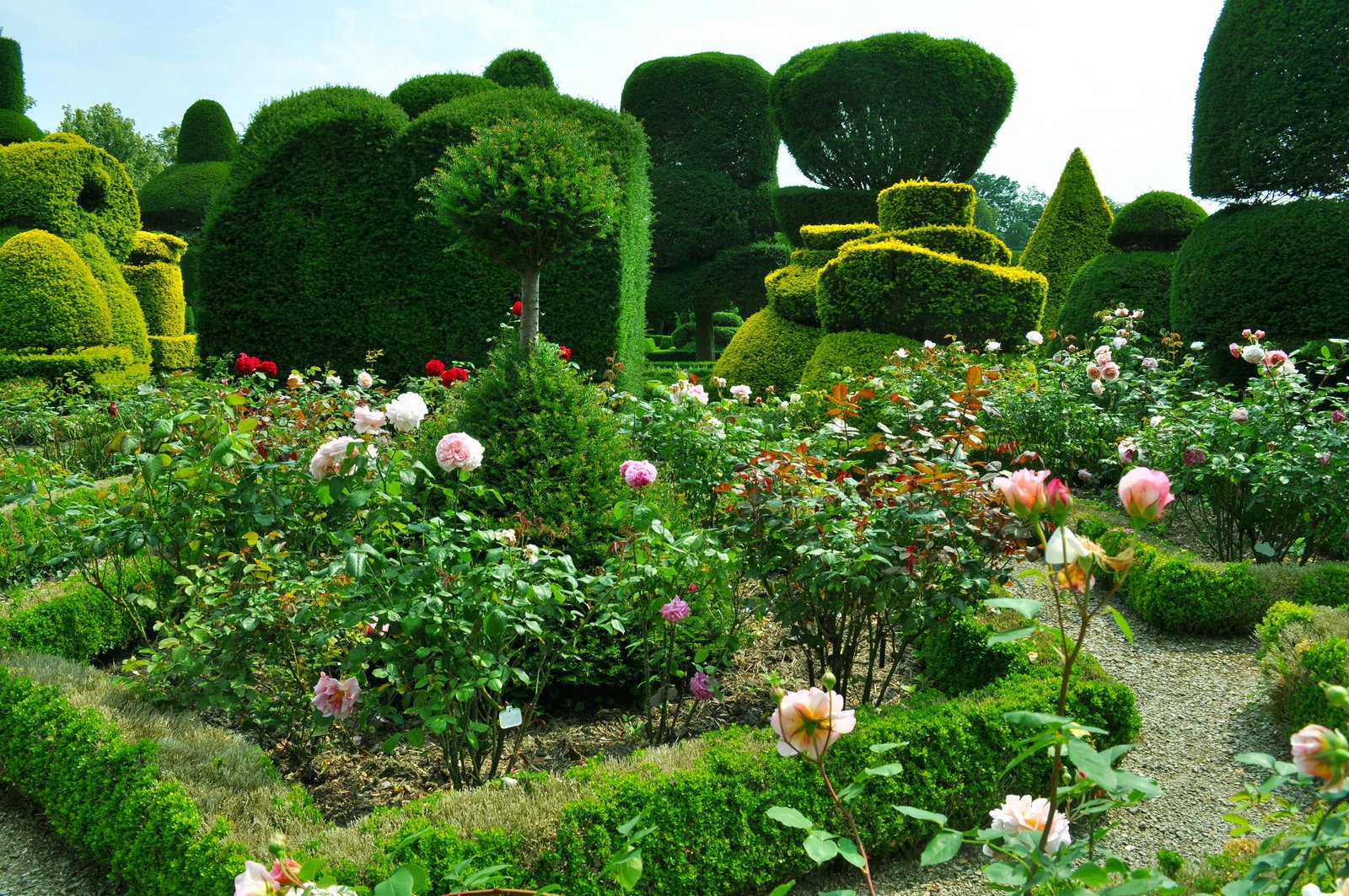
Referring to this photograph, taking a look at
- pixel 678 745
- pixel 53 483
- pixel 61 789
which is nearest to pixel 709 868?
pixel 678 745

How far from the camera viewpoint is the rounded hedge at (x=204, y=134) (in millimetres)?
24203

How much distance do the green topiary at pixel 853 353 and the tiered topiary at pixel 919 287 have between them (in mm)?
11

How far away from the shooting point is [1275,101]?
8.40 m

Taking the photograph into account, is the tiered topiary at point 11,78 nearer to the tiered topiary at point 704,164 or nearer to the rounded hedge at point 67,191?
the rounded hedge at point 67,191

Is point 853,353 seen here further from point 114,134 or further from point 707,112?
point 114,134

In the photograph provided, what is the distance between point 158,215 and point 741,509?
2548cm

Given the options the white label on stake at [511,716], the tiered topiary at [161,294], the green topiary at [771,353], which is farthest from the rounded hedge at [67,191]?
the white label on stake at [511,716]

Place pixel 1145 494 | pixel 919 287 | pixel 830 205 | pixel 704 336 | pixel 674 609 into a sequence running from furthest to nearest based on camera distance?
pixel 704 336 < pixel 830 205 < pixel 919 287 < pixel 674 609 < pixel 1145 494

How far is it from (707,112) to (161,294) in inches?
497

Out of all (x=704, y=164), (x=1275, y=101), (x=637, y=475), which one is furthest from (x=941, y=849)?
(x=704, y=164)

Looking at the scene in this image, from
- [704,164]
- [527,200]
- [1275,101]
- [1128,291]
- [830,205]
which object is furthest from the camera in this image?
[704,164]

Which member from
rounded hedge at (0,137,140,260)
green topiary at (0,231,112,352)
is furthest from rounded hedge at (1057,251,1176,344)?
rounded hedge at (0,137,140,260)

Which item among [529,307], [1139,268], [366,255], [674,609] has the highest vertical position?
[1139,268]

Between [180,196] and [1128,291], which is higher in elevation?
[180,196]
